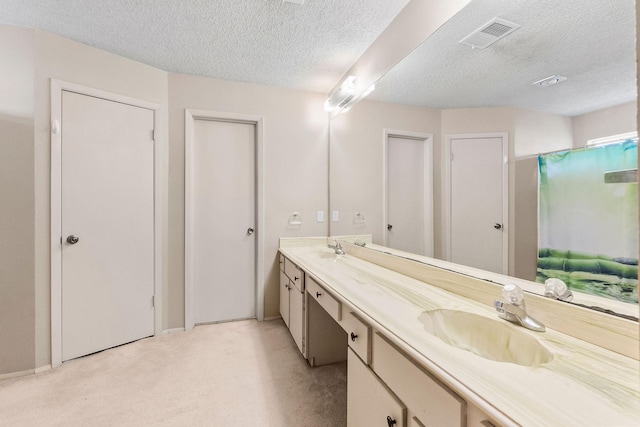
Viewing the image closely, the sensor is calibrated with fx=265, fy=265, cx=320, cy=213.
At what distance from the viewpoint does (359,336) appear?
1.10 meters

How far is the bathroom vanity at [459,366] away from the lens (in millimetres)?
544

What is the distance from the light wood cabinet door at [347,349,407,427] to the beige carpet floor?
453 mm

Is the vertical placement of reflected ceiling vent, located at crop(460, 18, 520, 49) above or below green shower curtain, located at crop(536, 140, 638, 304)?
above

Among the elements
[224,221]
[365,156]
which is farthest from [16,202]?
[365,156]

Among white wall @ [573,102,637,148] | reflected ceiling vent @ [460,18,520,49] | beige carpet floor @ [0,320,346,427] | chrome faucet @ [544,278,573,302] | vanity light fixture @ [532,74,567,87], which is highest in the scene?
reflected ceiling vent @ [460,18,520,49]

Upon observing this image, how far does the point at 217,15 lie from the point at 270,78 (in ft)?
2.85

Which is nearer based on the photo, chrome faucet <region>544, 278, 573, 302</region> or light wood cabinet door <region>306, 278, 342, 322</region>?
chrome faucet <region>544, 278, 573, 302</region>

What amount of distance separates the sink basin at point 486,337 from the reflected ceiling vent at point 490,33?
112 centimetres

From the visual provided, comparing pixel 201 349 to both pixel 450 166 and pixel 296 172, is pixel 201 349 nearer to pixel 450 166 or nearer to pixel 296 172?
pixel 296 172

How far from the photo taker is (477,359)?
0.72 metres

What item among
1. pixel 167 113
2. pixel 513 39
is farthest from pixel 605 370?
pixel 167 113

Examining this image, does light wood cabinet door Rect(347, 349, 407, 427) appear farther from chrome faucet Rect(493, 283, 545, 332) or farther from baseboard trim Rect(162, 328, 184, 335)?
baseboard trim Rect(162, 328, 184, 335)

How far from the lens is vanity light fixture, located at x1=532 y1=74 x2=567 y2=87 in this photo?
2.95 feet

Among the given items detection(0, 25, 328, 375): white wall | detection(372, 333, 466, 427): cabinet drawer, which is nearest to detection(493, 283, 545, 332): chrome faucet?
detection(372, 333, 466, 427): cabinet drawer
